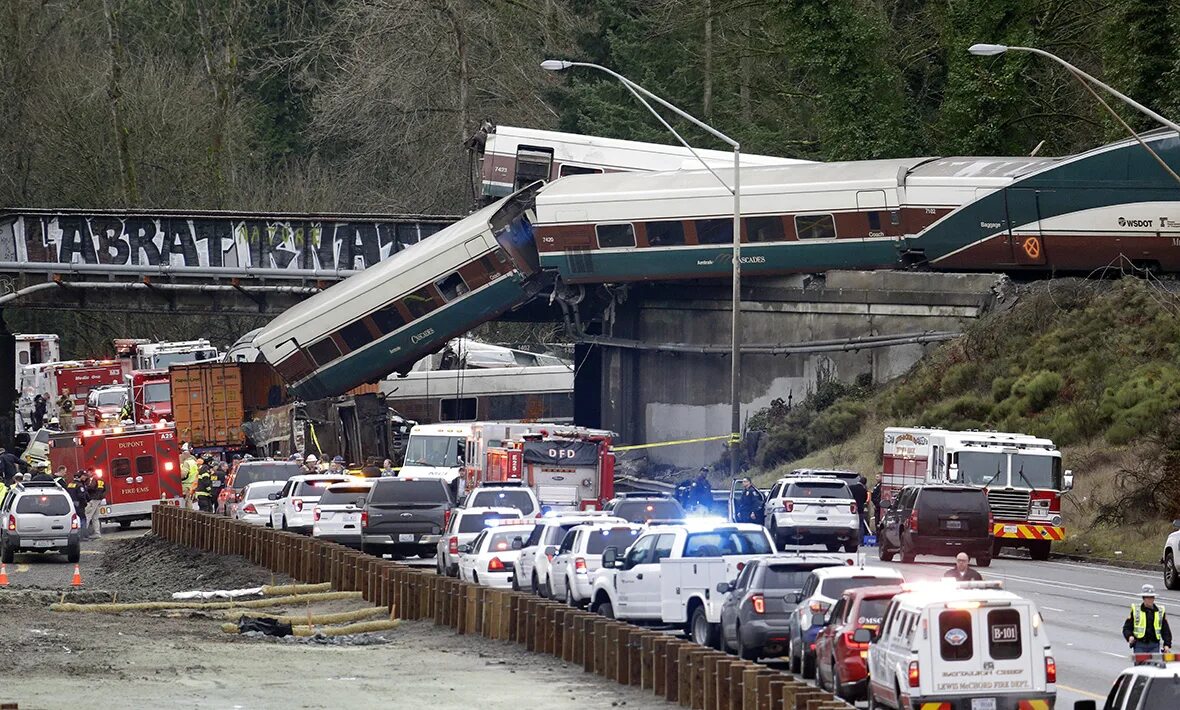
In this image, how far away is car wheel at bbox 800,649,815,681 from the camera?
66.7 feet

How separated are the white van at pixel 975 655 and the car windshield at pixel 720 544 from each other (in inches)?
283

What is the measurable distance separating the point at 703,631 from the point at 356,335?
33.2 m

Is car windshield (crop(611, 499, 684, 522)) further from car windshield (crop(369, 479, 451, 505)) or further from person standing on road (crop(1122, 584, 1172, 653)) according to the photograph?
person standing on road (crop(1122, 584, 1172, 653))

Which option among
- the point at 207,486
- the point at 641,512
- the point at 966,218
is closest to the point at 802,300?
the point at 966,218

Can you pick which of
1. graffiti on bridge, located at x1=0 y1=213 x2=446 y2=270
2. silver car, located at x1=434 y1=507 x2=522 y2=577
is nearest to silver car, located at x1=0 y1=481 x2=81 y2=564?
silver car, located at x1=434 y1=507 x2=522 y2=577

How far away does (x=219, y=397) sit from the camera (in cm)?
6069

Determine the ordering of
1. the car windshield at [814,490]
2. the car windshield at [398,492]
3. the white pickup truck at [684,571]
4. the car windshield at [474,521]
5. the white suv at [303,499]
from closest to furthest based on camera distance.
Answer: the white pickup truck at [684,571] → the car windshield at [474,521] → the car windshield at [398,492] → the car windshield at [814,490] → the white suv at [303,499]

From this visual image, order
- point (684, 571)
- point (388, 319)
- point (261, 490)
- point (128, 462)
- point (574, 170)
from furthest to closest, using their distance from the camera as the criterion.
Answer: point (574, 170) < point (388, 319) < point (128, 462) < point (261, 490) < point (684, 571)

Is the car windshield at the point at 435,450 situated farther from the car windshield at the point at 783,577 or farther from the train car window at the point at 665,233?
the car windshield at the point at 783,577

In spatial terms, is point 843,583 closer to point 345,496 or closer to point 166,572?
point 345,496

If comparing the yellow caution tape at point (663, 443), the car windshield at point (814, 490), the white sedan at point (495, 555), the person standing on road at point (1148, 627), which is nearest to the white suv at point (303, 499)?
the car windshield at point (814, 490)

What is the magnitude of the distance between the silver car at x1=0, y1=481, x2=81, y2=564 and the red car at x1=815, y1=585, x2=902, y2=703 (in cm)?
2467

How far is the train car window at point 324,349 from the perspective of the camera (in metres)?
55.6

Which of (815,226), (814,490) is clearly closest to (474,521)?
(814,490)
